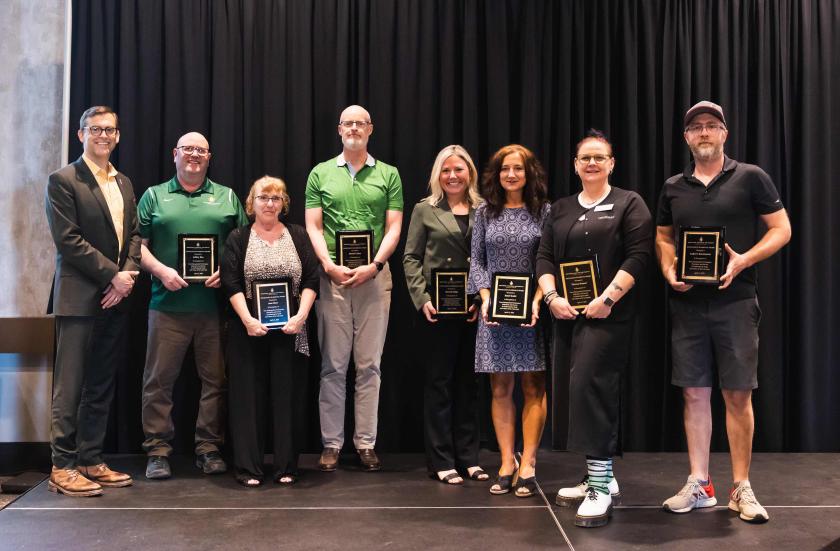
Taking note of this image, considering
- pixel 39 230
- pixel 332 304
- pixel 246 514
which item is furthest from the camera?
pixel 39 230

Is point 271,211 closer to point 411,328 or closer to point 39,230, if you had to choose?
point 411,328

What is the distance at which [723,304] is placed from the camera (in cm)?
356

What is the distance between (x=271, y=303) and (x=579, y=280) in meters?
1.60

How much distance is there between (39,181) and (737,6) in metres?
4.60

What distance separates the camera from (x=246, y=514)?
356 cm

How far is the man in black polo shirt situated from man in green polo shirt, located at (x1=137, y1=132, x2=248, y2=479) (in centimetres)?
243

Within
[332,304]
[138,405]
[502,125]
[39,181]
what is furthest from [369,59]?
[138,405]

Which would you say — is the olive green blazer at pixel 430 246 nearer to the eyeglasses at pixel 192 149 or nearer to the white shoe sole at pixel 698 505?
the eyeglasses at pixel 192 149

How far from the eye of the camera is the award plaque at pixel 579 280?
3.47m

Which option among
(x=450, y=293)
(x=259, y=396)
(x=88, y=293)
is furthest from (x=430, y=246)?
(x=88, y=293)

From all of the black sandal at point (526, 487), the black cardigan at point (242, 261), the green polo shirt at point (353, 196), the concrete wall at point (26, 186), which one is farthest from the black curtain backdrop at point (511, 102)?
the black sandal at point (526, 487)

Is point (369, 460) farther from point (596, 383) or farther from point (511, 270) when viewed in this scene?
point (596, 383)

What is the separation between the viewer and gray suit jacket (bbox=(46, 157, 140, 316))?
3947 millimetres

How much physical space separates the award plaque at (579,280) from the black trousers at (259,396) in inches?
59.3
